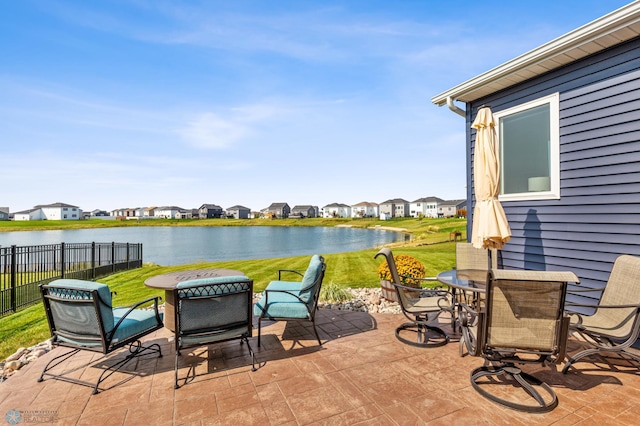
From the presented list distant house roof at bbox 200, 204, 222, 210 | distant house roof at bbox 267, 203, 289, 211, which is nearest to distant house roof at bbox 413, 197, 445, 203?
distant house roof at bbox 267, 203, 289, 211

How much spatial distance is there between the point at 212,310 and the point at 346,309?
2840 mm

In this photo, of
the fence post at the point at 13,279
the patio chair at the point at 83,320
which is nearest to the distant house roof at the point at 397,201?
the fence post at the point at 13,279

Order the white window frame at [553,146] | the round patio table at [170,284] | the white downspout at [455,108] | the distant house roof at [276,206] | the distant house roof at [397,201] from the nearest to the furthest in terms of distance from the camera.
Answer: the round patio table at [170,284], the white window frame at [553,146], the white downspout at [455,108], the distant house roof at [397,201], the distant house roof at [276,206]

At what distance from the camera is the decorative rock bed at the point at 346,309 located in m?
3.21

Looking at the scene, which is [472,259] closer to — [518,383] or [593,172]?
[593,172]

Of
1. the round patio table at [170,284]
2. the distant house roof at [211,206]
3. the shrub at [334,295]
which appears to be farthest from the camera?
the distant house roof at [211,206]

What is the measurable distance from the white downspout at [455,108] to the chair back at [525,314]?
4.00 m

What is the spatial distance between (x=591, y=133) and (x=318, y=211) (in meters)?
111

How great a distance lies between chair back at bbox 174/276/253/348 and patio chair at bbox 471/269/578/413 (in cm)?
221

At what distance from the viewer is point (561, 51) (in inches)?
152

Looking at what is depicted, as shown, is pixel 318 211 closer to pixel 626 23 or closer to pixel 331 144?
pixel 331 144

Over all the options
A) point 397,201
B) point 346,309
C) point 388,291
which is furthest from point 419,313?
point 397,201

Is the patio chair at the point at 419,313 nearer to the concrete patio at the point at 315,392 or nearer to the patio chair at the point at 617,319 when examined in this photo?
the concrete patio at the point at 315,392

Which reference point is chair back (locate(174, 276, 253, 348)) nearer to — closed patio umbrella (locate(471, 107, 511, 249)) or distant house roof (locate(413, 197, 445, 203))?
closed patio umbrella (locate(471, 107, 511, 249))
